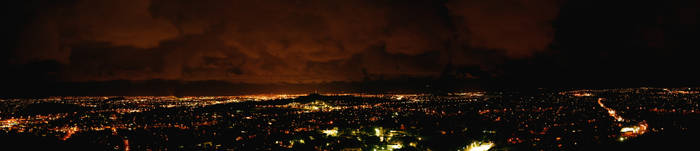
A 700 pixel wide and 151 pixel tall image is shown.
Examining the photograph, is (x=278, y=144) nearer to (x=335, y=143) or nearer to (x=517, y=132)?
(x=335, y=143)

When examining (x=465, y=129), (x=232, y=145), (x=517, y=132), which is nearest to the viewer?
(x=232, y=145)

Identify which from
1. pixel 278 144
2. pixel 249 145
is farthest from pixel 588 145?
pixel 249 145

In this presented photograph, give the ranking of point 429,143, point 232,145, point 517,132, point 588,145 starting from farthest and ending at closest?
point 517,132
point 232,145
point 429,143
point 588,145

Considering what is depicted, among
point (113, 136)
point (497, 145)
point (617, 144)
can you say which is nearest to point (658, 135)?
point (617, 144)

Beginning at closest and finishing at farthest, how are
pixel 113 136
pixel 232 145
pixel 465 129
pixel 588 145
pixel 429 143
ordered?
pixel 588 145, pixel 429 143, pixel 232 145, pixel 465 129, pixel 113 136

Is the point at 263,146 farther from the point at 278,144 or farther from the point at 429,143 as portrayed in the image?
the point at 429,143

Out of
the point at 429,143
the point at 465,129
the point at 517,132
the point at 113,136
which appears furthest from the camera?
the point at 113,136

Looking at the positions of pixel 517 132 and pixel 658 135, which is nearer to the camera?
pixel 658 135

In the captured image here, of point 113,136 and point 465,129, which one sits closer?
point 465,129
